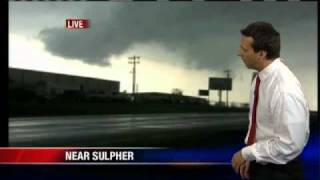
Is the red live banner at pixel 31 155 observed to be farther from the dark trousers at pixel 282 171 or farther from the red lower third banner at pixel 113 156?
the dark trousers at pixel 282 171

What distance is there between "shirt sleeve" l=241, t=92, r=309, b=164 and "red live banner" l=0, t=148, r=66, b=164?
2276mm

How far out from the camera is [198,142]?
4.00m

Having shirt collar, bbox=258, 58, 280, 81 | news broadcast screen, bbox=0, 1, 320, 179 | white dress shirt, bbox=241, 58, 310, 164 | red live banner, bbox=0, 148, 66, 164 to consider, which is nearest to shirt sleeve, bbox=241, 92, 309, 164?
white dress shirt, bbox=241, 58, 310, 164

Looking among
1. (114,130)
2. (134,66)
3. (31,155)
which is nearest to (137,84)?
(134,66)

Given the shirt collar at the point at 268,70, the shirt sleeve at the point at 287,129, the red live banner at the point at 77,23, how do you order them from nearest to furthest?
the shirt sleeve at the point at 287,129, the shirt collar at the point at 268,70, the red live banner at the point at 77,23

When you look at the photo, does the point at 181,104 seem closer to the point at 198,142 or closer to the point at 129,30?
the point at 198,142

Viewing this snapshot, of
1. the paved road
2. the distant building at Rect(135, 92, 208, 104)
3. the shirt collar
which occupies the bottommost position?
the paved road

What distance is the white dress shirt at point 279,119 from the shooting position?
1889 mm

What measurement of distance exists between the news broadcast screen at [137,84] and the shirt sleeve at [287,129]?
198cm

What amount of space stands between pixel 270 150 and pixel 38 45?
234 centimetres

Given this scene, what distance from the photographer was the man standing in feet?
6.22

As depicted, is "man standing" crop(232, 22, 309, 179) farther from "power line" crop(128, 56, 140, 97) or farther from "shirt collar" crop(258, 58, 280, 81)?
"power line" crop(128, 56, 140, 97)

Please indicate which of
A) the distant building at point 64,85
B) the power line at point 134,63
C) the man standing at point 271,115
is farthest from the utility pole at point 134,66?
the man standing at point 271,115

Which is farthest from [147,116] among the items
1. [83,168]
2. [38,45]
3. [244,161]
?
[244,161]
